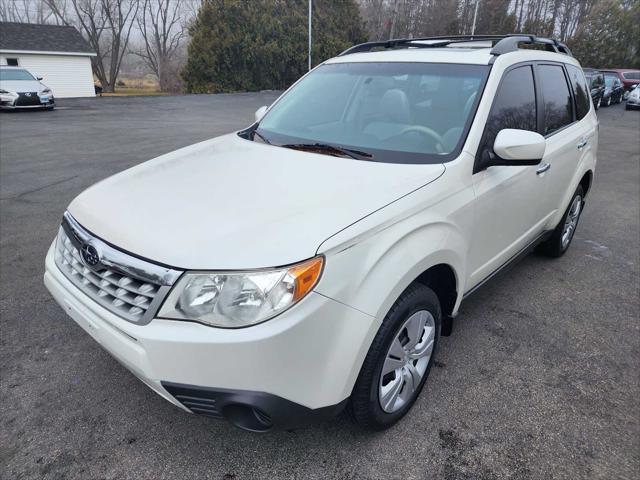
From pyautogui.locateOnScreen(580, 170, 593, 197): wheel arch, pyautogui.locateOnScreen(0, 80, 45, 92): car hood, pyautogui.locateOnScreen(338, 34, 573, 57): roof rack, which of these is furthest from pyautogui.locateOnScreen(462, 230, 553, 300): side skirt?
pyautogui.locateOnScreen(0, 80, 45, 92): car hood

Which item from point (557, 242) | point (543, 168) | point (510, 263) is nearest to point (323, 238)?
point (510, 263)

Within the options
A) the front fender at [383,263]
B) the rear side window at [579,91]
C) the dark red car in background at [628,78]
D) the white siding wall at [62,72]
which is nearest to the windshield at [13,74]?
the white siding wall at [62,72]

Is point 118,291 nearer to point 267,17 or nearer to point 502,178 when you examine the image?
point 502,178

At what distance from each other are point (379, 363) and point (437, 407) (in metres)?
0.71

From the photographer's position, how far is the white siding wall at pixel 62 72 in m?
30.4

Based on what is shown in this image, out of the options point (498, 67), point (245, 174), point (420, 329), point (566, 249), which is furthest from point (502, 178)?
point (566, 249)

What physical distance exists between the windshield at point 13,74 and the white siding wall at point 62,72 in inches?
615

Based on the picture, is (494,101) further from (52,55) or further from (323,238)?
(52,55)

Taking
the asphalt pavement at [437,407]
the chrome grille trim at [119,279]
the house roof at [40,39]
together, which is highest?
the house roof at [40,39]

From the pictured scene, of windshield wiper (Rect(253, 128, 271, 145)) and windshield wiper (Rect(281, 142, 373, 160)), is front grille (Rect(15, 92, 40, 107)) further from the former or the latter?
windshield wiper (Rect(281, 142, 373, 160))

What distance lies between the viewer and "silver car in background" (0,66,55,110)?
1595 cm

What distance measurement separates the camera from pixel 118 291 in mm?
1863

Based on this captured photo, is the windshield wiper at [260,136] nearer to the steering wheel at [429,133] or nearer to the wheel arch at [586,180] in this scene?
the steering wheel at [429,133]

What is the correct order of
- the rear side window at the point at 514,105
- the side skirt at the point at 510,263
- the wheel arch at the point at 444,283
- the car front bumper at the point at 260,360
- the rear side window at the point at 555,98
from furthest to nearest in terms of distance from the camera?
the rear side window at the point at 555,98, the side skirt at the point at 510,263, the rear side window at the point at 514,105, the wheel arch at the point at 444,283, the car front bumper at the point at 260,360
